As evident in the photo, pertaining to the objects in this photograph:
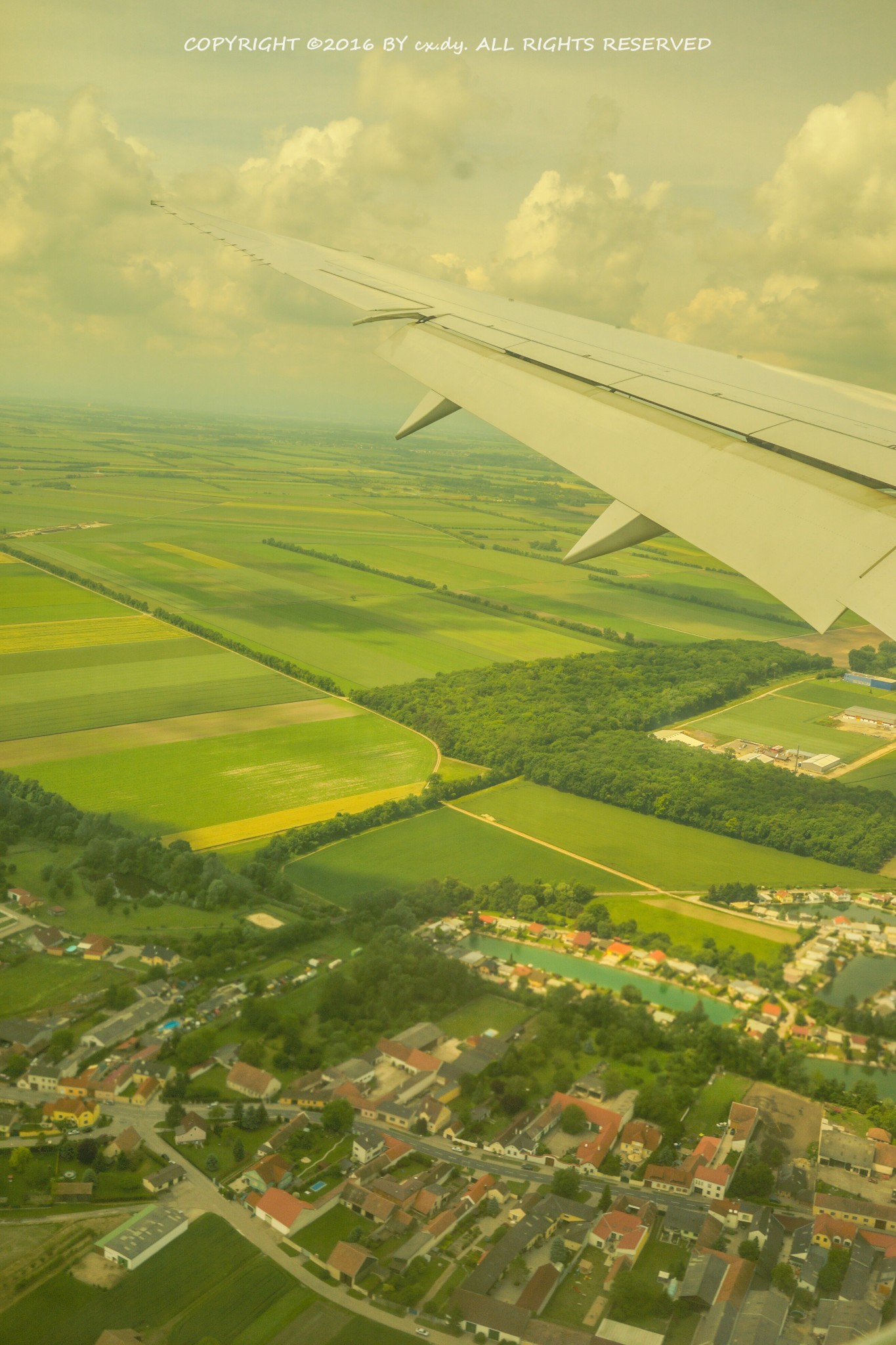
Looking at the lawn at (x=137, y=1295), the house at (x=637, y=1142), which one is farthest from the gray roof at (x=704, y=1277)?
the lawn at (x=137, y=1295)

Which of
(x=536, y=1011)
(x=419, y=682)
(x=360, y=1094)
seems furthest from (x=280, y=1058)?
(x=419, y=682)

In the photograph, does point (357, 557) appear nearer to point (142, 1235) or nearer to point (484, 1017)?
point (484, 1017)

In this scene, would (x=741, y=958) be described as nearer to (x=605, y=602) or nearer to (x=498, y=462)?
(x=605, y=602)

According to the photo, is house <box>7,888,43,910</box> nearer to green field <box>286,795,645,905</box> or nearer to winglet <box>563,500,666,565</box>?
green field <box>286,795,645,905</box>

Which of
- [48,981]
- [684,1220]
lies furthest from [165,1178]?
[684,1220]

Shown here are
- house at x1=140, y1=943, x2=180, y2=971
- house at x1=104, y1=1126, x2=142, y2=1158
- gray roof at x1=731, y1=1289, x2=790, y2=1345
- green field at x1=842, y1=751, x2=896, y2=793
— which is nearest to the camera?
gray roof at x1=731, y1=1289, x2=790, y2=1345

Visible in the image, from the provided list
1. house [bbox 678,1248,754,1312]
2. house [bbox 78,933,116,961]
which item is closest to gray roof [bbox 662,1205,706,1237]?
house [bbox 678,1248,754,1312]
